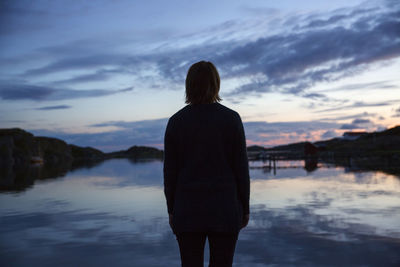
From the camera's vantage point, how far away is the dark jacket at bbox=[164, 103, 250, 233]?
3031 millimetres

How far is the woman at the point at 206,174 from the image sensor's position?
3035mm

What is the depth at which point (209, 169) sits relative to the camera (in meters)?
3.05

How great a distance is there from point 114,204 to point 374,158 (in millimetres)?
66901

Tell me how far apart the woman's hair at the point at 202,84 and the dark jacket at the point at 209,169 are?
0.10 metres

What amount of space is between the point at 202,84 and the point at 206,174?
757 millimetres

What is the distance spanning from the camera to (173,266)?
7117 mm

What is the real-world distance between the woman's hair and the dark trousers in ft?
3.66

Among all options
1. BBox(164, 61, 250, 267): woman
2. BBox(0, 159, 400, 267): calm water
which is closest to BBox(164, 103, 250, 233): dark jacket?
BBox(164, 61, 250, 267): woman

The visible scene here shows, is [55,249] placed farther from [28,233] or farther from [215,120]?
[215,120]

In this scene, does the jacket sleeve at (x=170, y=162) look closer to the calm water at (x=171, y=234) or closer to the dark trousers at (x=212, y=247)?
the dark trousers at (x=212, y=247)

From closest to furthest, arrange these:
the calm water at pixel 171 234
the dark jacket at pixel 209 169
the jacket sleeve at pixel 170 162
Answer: the dark jacket at pixel 209 169 < the jacket sleeve at pixel 170 162 < the calm water at pixel 171 234

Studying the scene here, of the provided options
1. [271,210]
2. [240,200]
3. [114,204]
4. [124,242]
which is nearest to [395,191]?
[271,210]

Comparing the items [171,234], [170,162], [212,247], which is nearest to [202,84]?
[170,162]

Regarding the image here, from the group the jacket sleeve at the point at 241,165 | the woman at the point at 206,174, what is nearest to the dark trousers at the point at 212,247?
the woman at the point at 206,174
